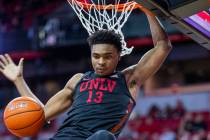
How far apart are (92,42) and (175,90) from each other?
8923 millimetres

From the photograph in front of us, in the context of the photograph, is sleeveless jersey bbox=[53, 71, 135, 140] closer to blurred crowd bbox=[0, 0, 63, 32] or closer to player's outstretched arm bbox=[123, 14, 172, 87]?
player's outstretched arm bbox=[123, 14, 172, 87]

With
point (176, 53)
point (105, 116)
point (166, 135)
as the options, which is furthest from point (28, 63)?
point (105, 116)

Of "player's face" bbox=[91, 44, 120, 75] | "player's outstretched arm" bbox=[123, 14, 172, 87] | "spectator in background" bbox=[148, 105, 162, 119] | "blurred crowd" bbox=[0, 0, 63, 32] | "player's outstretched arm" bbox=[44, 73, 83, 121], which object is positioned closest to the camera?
"player's face" bbox=[91, 44, 120, 75]

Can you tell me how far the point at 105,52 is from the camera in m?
3.46

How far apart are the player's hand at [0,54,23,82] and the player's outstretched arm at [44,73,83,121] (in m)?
0.32

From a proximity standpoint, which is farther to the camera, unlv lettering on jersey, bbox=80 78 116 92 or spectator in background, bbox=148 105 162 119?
spectator in background, bbox=148 105 162 119

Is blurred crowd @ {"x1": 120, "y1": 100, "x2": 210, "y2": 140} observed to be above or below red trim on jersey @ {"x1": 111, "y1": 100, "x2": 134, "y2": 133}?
below

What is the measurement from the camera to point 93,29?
428 centimetres

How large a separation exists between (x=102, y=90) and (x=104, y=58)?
219 millimetres

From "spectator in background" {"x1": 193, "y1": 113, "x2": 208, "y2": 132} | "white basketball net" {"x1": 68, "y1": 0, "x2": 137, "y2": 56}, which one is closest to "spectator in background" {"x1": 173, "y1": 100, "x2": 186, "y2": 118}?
"spectator in background" {"x1": 193, "y1": 113, "x2": 208, "y2": 132}

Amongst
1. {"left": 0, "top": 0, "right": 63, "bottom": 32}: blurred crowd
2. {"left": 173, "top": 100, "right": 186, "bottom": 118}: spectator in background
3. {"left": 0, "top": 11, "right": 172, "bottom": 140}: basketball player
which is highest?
{"left": 0, "top": 11, "right": 172, "bottom": 140}: basketball player

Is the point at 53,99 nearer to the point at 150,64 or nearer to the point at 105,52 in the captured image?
the point at 105,52

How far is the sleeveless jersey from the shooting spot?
3.35 metres

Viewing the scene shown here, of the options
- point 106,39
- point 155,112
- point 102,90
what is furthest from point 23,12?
point 102,90
